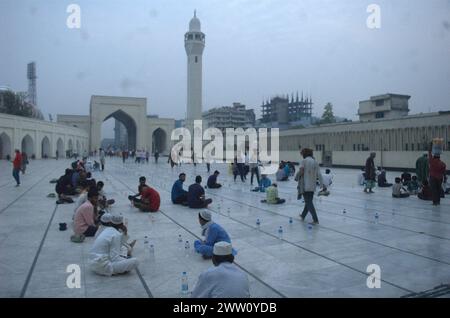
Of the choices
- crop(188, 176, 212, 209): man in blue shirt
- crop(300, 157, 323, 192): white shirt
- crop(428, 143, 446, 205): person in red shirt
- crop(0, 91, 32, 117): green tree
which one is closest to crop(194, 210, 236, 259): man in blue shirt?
crop(300, 157, 323, 192): white shirt

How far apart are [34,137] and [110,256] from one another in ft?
128

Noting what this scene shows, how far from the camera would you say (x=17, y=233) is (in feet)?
22.2

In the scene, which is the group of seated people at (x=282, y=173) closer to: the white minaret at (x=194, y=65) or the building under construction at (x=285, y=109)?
the white minaret at (x=194, y=65)

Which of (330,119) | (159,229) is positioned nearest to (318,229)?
(159,229)

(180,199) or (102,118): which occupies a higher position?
(102,118)

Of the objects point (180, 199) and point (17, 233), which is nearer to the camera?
point (17, 233)

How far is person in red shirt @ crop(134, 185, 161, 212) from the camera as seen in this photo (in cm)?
905

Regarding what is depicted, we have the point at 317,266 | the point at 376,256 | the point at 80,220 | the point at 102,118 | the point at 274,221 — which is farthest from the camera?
the point at 102,118

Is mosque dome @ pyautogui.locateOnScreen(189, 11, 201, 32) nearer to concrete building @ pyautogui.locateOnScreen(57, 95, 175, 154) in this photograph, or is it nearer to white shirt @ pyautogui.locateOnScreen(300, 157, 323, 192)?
concrete building @ pyautogui.locateOnScreen(57, 95, 175, 154)

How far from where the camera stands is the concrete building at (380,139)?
2368cm

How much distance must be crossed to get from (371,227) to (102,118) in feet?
176

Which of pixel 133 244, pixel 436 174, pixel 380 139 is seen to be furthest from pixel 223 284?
pixel 380 139

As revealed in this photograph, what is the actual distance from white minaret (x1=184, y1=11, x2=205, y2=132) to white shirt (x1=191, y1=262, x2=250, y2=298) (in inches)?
2106
